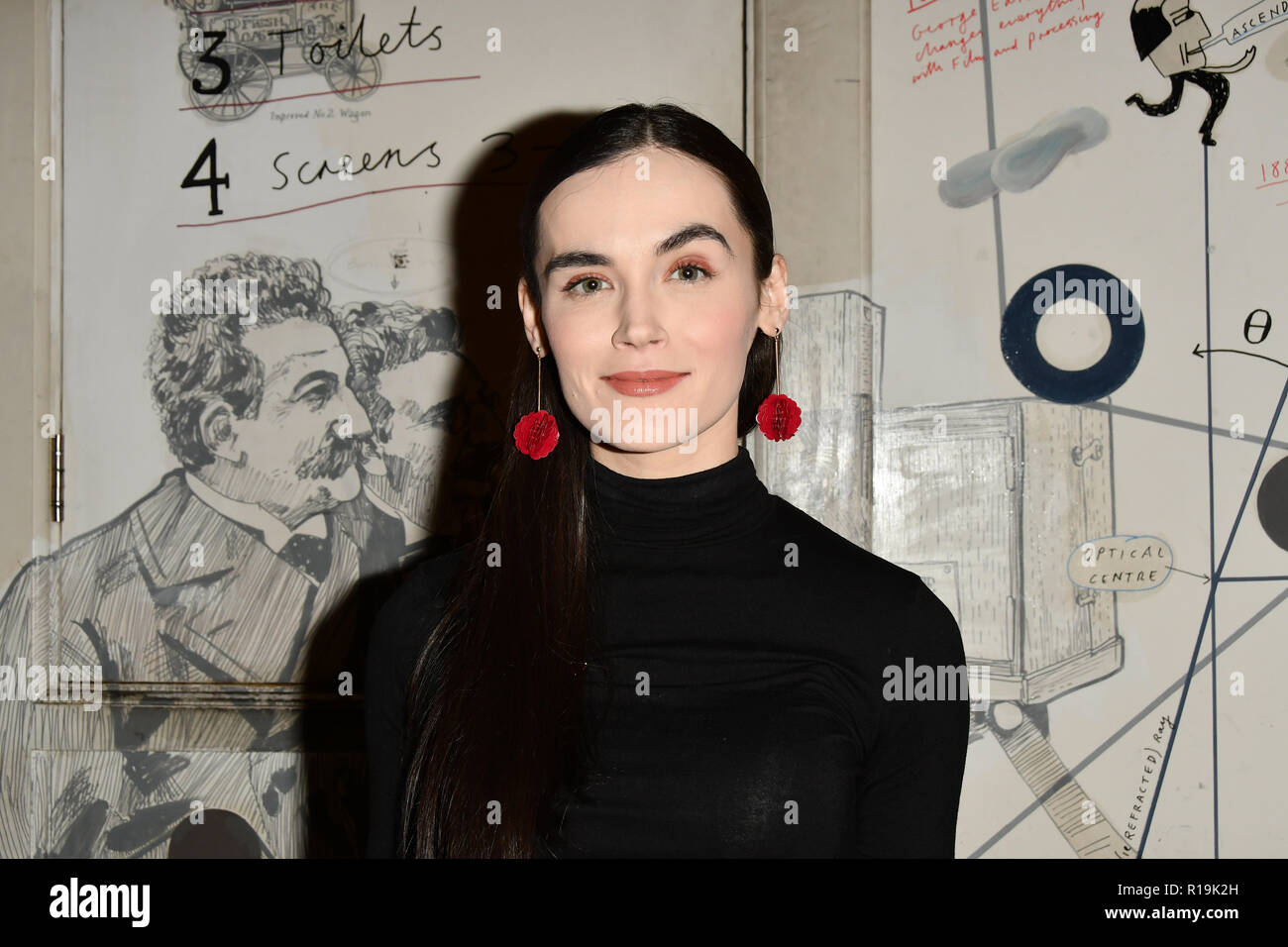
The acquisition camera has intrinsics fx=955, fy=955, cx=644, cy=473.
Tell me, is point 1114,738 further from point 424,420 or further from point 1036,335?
point 424,420

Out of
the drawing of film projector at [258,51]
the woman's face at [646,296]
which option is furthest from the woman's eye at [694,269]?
the drawing of film projector at [258,51]

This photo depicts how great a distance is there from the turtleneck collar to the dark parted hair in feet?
2.54

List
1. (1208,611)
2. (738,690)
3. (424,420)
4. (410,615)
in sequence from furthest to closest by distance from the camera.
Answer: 1. (424,420)
2. (1208,611)
3. (410,615)
4. (738,690)

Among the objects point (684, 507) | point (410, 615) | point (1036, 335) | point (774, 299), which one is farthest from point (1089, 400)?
point (410, 615)

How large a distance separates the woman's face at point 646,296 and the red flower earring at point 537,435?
0.08 m

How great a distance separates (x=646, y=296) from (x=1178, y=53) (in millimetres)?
967

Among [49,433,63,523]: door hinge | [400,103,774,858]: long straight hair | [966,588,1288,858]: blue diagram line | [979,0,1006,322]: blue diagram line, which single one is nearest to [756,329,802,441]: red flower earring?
[400,103,774,858]: long straight hair

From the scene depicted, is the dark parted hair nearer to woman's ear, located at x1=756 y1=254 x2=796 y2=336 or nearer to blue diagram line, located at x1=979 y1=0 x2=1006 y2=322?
woman's ear, located at x1=756 y1=254 x2=796 y2=336

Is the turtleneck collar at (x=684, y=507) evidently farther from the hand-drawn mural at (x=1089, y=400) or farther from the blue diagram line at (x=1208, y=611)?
the blue diagram line at (x=1208, y=611)

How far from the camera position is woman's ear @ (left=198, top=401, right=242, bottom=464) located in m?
1.60

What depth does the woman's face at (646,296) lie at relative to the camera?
3.14ft

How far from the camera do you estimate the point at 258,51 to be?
1607 millimetres
